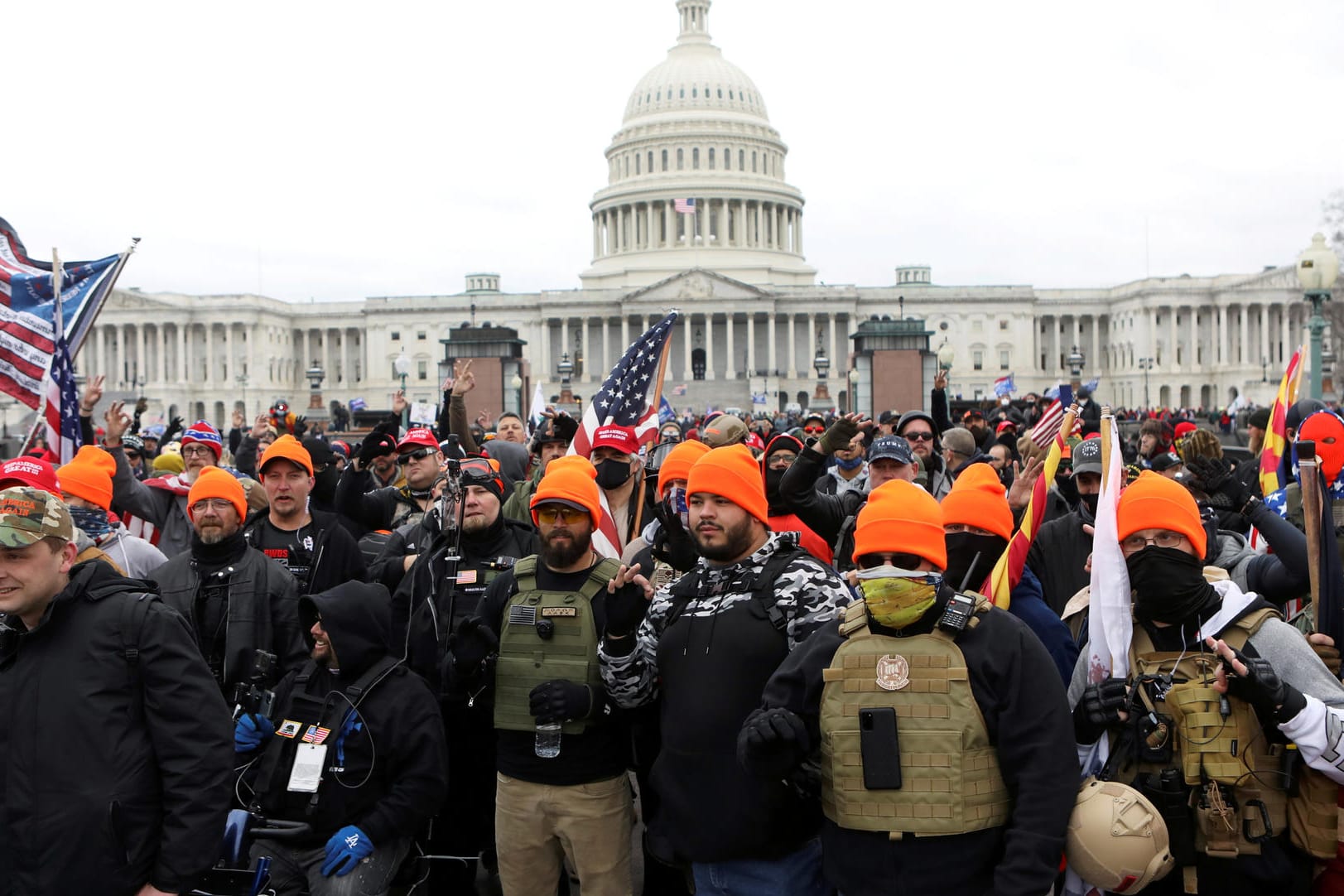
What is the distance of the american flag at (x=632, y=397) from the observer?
9.35 m

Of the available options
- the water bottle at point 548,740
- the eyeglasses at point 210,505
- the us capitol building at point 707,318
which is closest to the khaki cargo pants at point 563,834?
the water bottle at point 548,740

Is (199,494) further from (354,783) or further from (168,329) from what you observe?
(168,329)

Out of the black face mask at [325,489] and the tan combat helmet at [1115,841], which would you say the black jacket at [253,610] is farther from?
the tan combat helmet at [1115,841]

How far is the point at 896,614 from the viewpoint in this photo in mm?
3943

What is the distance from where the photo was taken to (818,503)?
6.85 metres

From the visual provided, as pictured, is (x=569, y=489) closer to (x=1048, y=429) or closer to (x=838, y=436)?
(x=838, y=436)

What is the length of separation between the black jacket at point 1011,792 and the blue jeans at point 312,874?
1956mm

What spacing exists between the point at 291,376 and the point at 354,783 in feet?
346

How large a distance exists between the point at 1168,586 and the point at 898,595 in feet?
3.59

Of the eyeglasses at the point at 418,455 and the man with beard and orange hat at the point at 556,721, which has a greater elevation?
the eyeglasses at the point at 418,455

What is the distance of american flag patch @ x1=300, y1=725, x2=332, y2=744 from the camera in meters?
4.86

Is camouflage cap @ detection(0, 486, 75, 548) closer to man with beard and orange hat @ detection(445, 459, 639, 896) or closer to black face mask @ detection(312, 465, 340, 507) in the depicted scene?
man with beard and orange hat @ detection(445, 459, 639, 896)

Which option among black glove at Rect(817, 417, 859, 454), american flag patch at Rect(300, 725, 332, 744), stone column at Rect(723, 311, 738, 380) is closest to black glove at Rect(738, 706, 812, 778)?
american flag patch at Rect(300, 725, 332, 744)

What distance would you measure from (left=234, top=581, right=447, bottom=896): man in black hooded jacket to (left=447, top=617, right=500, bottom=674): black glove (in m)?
0.22
